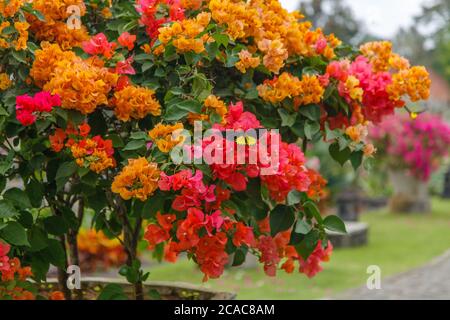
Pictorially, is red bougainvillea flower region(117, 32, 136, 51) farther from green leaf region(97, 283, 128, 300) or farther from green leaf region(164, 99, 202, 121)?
green leaf region(97, 283, 128, 300)

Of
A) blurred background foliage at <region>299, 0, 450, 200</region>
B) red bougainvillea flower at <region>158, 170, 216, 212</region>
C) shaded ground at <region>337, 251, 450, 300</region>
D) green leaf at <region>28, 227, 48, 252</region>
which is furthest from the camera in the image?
blurred background foliage at <region>299, 0, 450, 200</region>

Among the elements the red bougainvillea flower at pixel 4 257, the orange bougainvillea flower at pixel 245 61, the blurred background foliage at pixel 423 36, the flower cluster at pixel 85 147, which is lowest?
the red bougainvillea flower at pixel 4 257

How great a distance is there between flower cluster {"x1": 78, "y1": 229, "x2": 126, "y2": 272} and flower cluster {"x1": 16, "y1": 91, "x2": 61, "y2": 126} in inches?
208

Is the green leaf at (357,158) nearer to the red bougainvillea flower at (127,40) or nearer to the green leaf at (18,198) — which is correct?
the red bougainvillea flower at (127,40)

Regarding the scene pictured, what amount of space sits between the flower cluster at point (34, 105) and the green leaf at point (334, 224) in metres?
0.92

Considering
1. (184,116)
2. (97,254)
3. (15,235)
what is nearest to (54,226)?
(15,235)

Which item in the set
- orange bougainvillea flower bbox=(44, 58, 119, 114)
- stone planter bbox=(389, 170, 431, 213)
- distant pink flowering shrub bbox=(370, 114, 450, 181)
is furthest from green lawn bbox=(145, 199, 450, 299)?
orange bougainvillea flower bbox=(44, 58, 119, 114)

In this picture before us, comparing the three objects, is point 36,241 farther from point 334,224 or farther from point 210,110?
point 334,224

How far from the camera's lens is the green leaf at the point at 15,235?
228 centimetres

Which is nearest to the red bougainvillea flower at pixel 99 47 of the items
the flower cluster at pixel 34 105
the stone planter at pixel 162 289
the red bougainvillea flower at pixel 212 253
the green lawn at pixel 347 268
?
the flower cluster at pixel 34 105

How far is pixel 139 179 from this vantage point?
216 centimetres

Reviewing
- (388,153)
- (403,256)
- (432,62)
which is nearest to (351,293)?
(403,256)

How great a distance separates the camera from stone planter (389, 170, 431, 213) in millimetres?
13727
